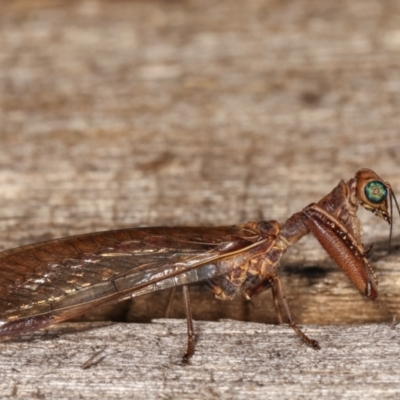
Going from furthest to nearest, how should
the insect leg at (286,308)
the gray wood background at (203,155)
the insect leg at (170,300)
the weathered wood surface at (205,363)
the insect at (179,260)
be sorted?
the insect leg at (170,300), the insect at (179,260), the insect leg at (286,308), the gray wood background at (203,155), the weathered wood surface at (205,363)

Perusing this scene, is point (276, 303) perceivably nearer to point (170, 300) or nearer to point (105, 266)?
point (170, 300)

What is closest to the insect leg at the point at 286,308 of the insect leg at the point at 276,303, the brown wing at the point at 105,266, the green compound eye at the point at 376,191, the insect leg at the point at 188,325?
the insect leg at the point at 276,303

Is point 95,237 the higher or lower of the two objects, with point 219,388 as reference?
higher

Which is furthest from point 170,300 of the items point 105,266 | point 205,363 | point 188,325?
point 205,363

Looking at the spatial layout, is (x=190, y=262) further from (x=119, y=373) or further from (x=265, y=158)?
(x=265, y=158)

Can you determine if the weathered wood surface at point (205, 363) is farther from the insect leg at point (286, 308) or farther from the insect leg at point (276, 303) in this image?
the insect leg at point (276, 303)

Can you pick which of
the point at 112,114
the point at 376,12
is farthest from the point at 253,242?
the point at 376,12

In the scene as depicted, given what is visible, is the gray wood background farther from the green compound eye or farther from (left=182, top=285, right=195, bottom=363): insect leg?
the green compound eye

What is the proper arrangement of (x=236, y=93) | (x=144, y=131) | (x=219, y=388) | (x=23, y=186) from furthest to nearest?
(x=236, y=93), (x=144, y=131), (x=23, y=186), (x=219, y=388)
